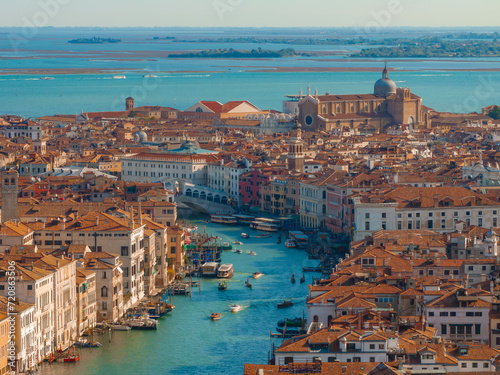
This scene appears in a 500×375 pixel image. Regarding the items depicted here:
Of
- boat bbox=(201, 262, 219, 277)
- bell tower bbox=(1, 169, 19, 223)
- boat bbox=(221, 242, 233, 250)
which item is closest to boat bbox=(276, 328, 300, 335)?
boat bbox=(201, 262, 219, 277)

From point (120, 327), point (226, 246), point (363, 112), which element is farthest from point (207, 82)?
point (120, 327)

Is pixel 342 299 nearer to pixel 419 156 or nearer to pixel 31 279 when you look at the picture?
pixel 31 279

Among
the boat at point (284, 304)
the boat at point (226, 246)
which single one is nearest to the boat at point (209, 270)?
the boat at point (226, 246)

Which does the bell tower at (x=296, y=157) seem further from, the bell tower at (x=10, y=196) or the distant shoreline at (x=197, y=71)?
the distant shoreline at (x=197, y=71)

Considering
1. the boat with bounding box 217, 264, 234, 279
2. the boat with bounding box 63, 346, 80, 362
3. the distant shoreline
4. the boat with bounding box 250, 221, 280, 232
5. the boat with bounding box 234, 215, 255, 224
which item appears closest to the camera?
the boat with bounding box 63, 346, 80, 362

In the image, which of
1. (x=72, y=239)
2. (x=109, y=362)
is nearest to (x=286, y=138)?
(x=72, y=239)

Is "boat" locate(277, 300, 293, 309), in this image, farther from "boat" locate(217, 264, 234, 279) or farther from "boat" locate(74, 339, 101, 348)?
"boat" locate(74, 339, 101, 348)

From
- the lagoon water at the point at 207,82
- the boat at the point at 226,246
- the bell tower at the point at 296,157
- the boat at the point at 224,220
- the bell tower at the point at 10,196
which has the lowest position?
the lagoon water at the point at 207,82
